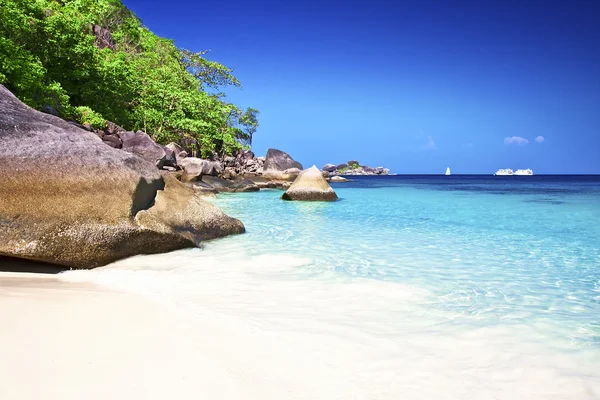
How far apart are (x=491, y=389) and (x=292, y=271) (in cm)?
299

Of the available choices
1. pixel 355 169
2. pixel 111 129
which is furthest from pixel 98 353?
pixel 355 169

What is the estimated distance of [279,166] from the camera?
1427 inches

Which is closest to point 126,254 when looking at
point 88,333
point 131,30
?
point 88,333

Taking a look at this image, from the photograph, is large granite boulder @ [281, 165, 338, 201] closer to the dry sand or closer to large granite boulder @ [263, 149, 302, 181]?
the dry sand

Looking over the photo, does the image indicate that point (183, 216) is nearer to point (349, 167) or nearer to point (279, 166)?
point (279, 166)

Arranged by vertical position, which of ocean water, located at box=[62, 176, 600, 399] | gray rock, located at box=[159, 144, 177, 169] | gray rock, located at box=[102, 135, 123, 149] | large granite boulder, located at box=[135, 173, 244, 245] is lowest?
ocean water, located at box=[62, 176, 600, 399]

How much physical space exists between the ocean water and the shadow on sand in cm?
34

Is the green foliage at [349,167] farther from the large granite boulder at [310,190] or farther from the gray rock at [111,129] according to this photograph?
the large granite boulder at [310,190]

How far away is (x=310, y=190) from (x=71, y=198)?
40.6 feet

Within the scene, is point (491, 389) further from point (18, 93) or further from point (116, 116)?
point (116, 116)

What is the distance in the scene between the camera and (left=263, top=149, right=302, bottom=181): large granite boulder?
115 ft

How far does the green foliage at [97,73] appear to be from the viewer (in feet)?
48.9

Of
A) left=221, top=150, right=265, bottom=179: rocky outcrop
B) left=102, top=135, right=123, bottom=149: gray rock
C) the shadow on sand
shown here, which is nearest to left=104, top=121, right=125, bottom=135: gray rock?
left=102, top=135, right=123, bottom=149: gray rock

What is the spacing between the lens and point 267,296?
3.89 meters
